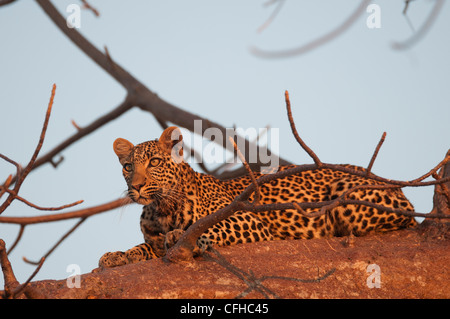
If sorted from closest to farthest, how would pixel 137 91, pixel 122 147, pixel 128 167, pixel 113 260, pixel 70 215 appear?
1. pixel 70 215
2. pixel 113 260
3. pixel 128 167
4. pixel 122 147
5. pixel 137 91

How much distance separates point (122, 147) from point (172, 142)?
63cm

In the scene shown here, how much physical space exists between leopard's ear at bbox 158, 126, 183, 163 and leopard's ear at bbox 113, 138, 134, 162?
1.28 ft

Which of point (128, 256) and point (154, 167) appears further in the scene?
point (154, 167)

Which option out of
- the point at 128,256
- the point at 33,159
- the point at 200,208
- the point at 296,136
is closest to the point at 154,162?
the point at 200,208

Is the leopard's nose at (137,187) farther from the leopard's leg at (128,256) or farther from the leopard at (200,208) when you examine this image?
the leopard's leg at (128,256)

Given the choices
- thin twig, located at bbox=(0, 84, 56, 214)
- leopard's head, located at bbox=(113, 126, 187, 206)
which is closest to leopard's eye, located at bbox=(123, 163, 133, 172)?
leopard's head, located at bbox=(113, 126, 187, 206)

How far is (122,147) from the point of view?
332 inches

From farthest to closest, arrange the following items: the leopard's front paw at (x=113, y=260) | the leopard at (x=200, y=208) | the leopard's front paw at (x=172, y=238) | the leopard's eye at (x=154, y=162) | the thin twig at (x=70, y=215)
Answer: the leopard's eye at (x=154, y=162) → the leopard at (x=200, y=208) → the leopard's front paw at (x=113, y=260) → the leopard's front paw at (x=172, y=238) → the thin twig at (x=70, y=215)

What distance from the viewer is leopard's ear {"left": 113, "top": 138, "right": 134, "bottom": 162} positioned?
8.38 meters

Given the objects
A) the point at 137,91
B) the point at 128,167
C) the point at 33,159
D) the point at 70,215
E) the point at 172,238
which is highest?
the point at 137,91

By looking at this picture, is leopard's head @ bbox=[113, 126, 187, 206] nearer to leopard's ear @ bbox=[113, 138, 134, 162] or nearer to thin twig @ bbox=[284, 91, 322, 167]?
leopard's ear @ bbox=[113, 138, 134, 162]

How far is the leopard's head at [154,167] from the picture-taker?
25.5 feet

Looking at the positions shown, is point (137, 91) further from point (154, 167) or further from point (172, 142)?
point (154, 167)

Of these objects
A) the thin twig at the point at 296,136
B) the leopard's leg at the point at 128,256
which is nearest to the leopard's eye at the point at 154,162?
the leopard's leg at the point at 128,256
